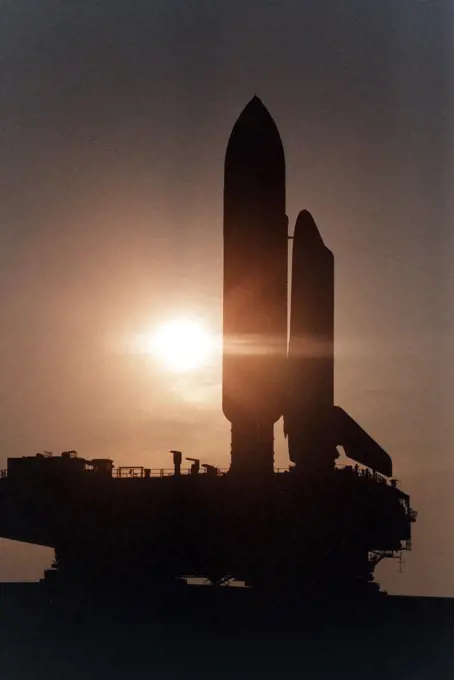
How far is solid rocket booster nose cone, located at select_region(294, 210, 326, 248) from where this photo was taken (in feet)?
178

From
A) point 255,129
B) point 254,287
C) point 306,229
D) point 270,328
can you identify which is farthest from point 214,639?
point 255,129

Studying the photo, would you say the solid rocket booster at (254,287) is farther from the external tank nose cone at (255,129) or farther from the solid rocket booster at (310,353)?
the solid rocket booster at (310,353)

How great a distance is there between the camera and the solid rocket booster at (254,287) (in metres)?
51.3

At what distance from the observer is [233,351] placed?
5116 centimetres

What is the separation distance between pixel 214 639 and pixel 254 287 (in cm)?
1477

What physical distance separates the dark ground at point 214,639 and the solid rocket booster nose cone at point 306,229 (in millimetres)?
15947

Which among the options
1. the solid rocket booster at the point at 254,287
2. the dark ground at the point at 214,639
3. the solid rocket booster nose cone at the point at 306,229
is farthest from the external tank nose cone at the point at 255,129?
the dark ground at the point at 214,639

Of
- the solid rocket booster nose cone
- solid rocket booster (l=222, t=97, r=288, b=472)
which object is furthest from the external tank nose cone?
the solid rocket booster nose cone

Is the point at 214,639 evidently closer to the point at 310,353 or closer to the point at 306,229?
the point at 310,353

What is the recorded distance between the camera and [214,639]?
48500 millimetres

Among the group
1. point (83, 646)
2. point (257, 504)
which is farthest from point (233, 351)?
point (83, 646)

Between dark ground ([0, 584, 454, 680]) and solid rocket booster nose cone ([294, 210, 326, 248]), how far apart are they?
15.9 meters

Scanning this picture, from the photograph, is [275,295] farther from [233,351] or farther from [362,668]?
[362,668]

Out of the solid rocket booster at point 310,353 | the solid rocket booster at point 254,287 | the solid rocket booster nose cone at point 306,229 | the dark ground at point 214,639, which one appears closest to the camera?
the dark ground at point 214,639
